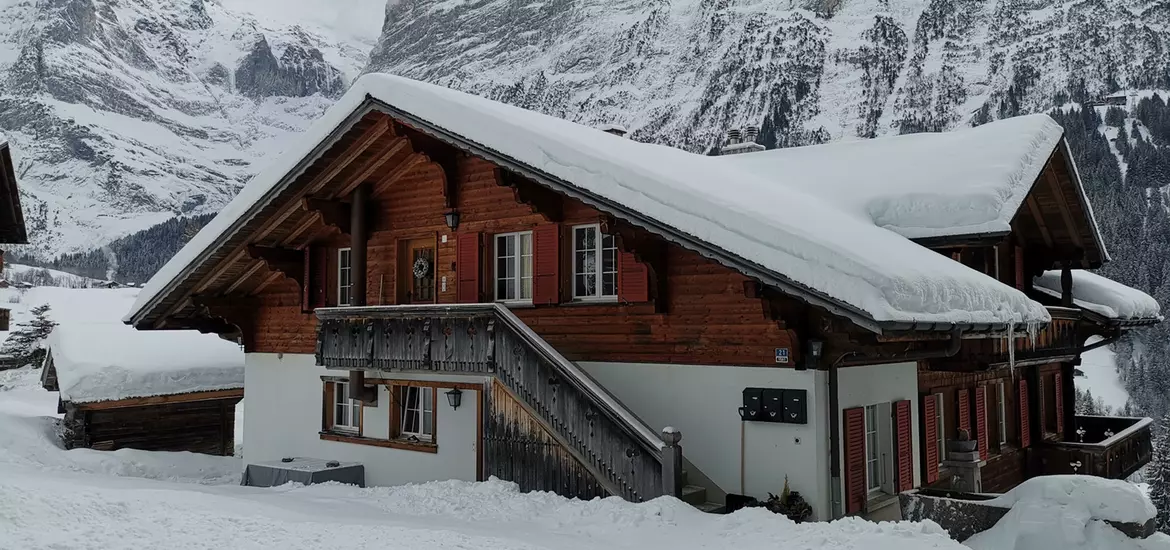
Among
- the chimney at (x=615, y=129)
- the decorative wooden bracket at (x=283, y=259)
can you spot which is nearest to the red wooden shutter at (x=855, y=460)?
the chimney at (x=615, y=129)

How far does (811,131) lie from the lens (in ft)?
592

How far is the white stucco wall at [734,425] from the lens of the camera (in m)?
11.7

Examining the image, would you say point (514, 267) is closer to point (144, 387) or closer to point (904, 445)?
point (904, 445)

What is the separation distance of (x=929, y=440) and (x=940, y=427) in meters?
0.97

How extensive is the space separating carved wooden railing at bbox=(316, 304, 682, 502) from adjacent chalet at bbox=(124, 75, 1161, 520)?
4 centimetres

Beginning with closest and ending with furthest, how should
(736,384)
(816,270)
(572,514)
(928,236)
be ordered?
1. (816,270)
2. (572,514)
3. (736,384)
4. (928,236)

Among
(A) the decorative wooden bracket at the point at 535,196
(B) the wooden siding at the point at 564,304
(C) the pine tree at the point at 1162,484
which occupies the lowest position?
(C) the pine tree at the point at 1162,484

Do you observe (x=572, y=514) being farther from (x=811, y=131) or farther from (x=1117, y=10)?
(x=1117, y=10)

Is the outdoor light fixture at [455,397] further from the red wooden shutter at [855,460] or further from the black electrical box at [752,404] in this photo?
the red wooden shutter at [855,460]

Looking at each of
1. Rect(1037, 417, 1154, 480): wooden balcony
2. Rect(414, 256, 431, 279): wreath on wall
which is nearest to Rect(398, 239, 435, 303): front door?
Rect(414, 256, 431, 279): wreath on wall

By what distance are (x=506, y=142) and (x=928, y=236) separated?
6.35m

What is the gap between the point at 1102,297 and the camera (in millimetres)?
20797

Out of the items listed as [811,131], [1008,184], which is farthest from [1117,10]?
[1008,184]

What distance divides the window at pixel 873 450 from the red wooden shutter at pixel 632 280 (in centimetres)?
352
